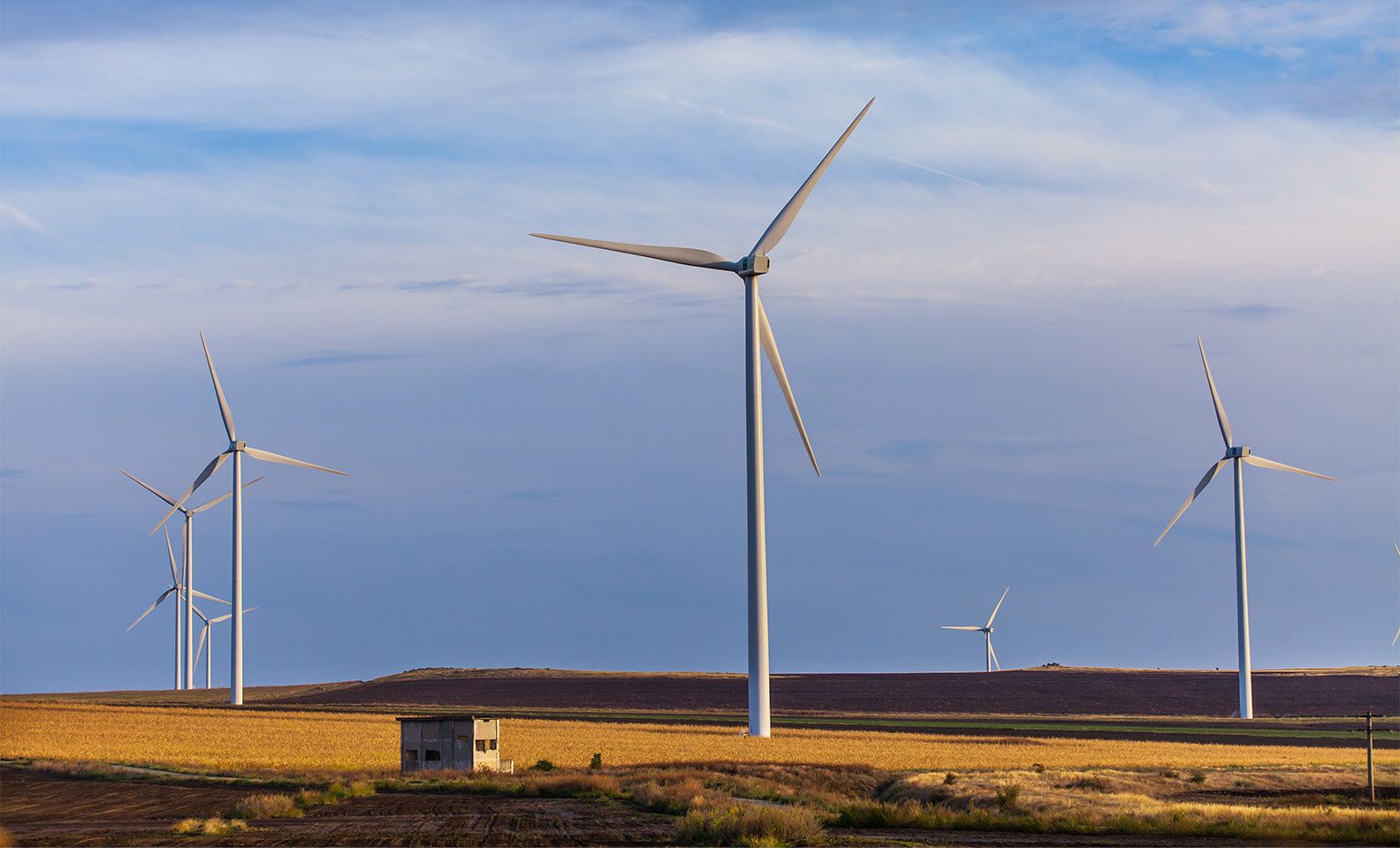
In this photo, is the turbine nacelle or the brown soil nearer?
the brown soil

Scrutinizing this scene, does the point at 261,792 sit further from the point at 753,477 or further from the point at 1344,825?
the point at 1344,825

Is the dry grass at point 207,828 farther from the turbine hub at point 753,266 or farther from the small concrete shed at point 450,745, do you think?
the turbine hub at point 753,266

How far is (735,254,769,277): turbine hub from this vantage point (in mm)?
69812

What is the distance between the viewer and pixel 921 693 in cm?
13525

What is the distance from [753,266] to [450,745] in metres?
26.5

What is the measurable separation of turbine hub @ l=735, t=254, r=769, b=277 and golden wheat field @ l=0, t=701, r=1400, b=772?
69.9ft

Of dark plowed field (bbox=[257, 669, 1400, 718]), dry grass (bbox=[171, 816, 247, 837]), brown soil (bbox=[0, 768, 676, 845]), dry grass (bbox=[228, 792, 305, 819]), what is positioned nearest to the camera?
brown soil (bbox=[0, 768, 676, 845])

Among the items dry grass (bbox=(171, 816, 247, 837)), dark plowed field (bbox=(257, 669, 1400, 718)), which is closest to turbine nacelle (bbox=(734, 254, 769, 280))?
dry grass (bbox=(171, 816, 247, 837))

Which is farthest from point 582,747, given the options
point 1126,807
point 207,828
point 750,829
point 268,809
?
point 750,829

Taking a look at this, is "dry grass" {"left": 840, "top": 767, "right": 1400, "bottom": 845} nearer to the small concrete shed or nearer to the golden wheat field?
the golden wheat field

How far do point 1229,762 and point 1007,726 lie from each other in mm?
30575

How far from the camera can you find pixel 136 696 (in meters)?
138

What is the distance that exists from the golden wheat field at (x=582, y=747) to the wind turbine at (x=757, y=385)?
3.07 meters

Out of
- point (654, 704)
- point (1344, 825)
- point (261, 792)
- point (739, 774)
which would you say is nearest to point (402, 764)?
point (261, 792)
